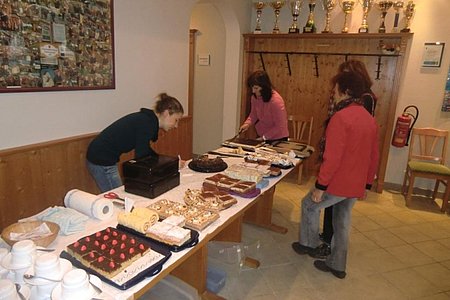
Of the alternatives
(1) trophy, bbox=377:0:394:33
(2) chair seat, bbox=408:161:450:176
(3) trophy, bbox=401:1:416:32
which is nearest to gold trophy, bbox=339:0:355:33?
(1) trophy, bbox=377:0:394:33

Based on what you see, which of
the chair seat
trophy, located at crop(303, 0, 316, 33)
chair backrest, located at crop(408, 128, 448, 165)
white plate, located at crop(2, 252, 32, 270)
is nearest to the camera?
white plate, located at crop(2, 252, 32, 270)

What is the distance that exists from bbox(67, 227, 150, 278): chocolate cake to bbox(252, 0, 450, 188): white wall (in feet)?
12.7

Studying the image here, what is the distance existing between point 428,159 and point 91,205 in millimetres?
3933

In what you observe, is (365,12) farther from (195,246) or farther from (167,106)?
(195,246)

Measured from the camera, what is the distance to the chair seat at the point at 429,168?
3.61m

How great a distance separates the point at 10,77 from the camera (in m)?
2.11

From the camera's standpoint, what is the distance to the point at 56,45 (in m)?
2.35

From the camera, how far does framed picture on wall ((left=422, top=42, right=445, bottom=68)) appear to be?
3748 mm

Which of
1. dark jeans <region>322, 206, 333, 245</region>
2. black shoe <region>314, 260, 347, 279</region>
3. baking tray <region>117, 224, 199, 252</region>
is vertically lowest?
black shoe <region>314, 260, 347, 279</region>

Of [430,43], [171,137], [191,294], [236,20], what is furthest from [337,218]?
[236,20]

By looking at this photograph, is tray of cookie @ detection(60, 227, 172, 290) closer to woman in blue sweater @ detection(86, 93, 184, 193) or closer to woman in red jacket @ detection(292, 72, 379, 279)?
woman in blue sweater @ detection(86, 93, 184, 193)

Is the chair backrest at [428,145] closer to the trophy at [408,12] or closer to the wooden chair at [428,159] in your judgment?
the wooden chair at [428,159]

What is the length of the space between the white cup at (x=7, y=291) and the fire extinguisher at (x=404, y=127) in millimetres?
4141

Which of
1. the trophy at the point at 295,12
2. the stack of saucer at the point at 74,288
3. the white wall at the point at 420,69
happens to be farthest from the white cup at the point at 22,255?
the white wall at the point at 420,69
